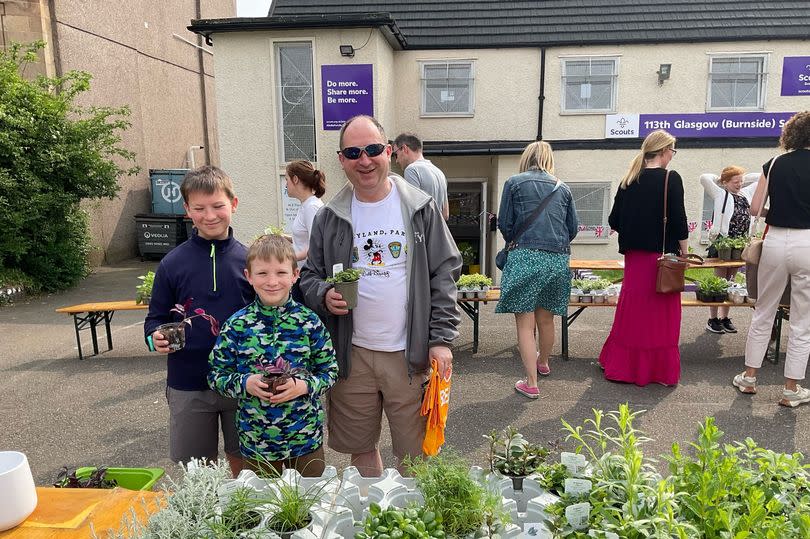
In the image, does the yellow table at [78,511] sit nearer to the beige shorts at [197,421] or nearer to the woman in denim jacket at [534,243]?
the beige shorts at [197,421]

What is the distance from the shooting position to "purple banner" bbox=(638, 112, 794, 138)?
10.9 m

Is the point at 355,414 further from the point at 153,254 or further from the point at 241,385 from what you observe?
the point at 153,254

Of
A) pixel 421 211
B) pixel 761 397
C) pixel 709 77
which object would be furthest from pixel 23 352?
pixel 709 77

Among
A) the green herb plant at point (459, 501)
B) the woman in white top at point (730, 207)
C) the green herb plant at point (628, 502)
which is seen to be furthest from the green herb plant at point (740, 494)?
the woman in white top at point (730, 207)

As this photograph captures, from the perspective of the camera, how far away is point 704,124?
10953 mm

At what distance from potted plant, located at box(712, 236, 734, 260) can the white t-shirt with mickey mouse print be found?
214 inches

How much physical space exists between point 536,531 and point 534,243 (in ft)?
11.0

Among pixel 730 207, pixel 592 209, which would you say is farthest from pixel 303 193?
pixel 592 209

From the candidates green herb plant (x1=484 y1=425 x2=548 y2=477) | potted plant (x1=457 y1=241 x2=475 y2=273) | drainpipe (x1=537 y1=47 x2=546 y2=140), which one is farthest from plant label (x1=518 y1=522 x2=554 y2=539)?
drainpipe (x1=537 y1=47 x2=546 y2=140)

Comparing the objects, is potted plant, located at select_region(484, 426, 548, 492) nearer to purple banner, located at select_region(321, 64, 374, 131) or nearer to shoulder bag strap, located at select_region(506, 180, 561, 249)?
shoulder bag strap, located at select_region(506, 180, 561, 249)

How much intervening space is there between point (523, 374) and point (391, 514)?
14.0 feet

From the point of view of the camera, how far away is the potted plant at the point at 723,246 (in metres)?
6.44

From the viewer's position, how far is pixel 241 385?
87.3 inches

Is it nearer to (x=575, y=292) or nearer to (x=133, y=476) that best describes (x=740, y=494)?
(x=133, y=476)
